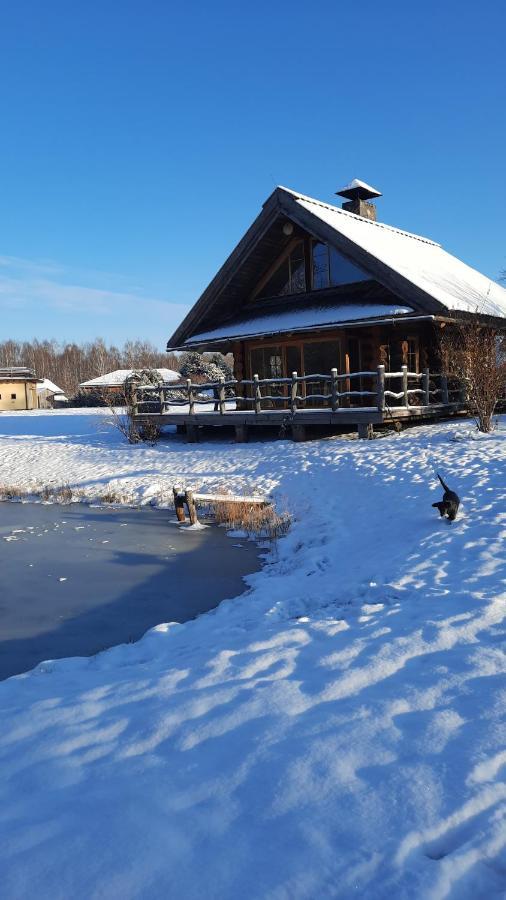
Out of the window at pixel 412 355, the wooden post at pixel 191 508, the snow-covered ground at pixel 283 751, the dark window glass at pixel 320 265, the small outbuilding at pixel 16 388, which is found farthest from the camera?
the small outbuilding at pixel 16 388

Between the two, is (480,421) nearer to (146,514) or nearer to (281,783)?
(146,514)

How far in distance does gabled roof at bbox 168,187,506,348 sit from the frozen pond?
316 inches

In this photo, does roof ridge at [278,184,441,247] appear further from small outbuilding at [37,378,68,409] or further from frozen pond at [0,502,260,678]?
small outbuilding at [37,378,68,409]

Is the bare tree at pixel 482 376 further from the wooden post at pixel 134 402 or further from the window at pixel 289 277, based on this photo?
the wooden post at pixel 134 402

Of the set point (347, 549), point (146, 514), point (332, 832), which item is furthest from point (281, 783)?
point (146, 514)

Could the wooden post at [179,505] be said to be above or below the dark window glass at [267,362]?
below

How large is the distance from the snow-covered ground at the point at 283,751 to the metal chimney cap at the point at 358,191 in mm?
18382

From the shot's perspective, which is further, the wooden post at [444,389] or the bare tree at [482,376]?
the wooden post at [444,389]

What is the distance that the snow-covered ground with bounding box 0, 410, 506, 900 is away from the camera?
7.67ft

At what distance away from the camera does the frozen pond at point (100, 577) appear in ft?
20.0

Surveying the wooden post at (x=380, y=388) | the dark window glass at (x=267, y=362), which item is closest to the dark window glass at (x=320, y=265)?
the dark window glass at (x=267, y=362)

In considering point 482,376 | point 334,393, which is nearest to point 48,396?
point 334,393

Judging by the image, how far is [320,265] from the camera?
1809cm

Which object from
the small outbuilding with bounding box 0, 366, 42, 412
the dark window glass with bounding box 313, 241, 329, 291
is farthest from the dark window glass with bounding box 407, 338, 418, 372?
the small outbuilding with bounding box 0, 366, 42, 412
